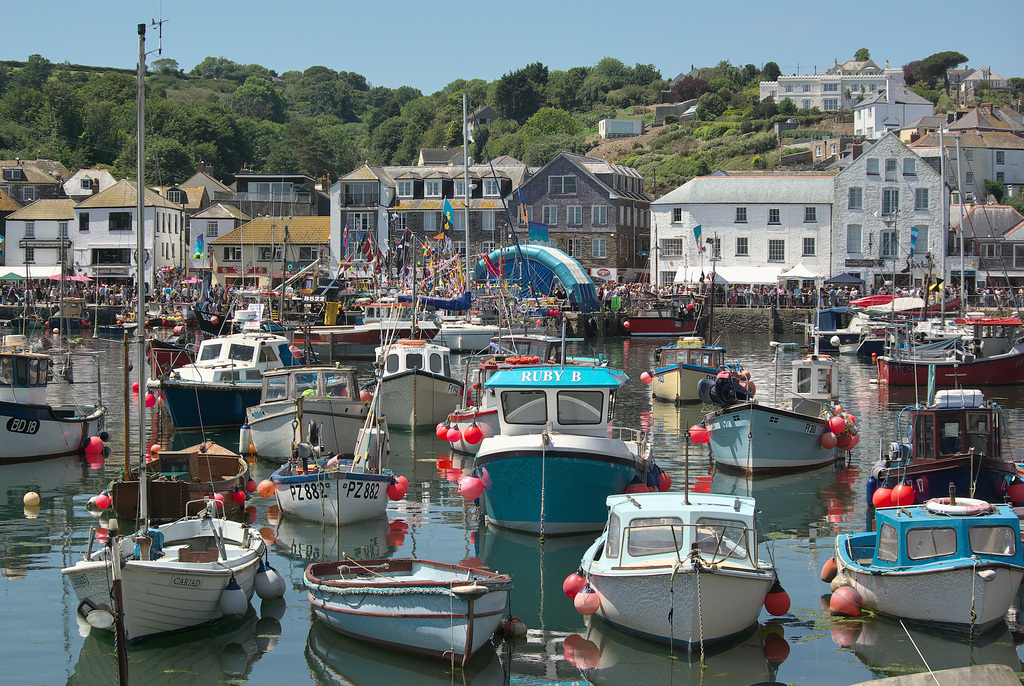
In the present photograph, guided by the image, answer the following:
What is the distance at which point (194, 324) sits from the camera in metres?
67.1

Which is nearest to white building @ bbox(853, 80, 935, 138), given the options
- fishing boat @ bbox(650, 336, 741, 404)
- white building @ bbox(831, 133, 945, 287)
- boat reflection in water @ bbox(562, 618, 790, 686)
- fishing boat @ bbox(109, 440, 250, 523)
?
white building @ bbox(831, 133, 945, 287)

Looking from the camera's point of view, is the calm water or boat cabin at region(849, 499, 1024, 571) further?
boat cabin at region(849, 499, 1024, 571)

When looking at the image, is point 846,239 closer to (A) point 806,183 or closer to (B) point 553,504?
(A) point 806,183

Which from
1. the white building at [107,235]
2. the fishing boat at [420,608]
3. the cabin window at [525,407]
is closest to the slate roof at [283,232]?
the white building at [107,235]

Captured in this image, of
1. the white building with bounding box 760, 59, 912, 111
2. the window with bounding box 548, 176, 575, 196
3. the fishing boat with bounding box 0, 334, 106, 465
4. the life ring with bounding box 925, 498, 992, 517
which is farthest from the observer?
the white building with bounding box 760, 59, 912, 111

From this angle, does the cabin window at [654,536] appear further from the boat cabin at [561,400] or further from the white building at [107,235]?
the white building at [107,235]

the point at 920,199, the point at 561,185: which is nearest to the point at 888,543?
the point at 920,199

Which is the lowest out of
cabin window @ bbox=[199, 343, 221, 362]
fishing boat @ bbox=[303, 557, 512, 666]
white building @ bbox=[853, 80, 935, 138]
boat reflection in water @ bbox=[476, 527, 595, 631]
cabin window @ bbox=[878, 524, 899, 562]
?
boat reflection in water @ bbox=[476, 527, 595, 631]

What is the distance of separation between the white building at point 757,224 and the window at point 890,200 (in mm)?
3654

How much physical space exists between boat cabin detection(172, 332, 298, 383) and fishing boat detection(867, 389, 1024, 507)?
19.7 m

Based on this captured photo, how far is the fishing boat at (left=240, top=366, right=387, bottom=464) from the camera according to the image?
2619 centimetres

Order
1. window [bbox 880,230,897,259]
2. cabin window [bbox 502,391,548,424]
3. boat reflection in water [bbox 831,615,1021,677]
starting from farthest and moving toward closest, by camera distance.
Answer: window [bbox 880,230,897,259] < cabin window [bbox 502,391,548,424] < boat reflection in water [bbox 831,615,1021,677]

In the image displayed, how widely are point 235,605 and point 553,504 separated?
622 centimetres

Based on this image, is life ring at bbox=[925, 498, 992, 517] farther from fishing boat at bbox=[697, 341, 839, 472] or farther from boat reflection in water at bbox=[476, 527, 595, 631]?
fishing boat at bbox=[697, 341, 839, 472]
